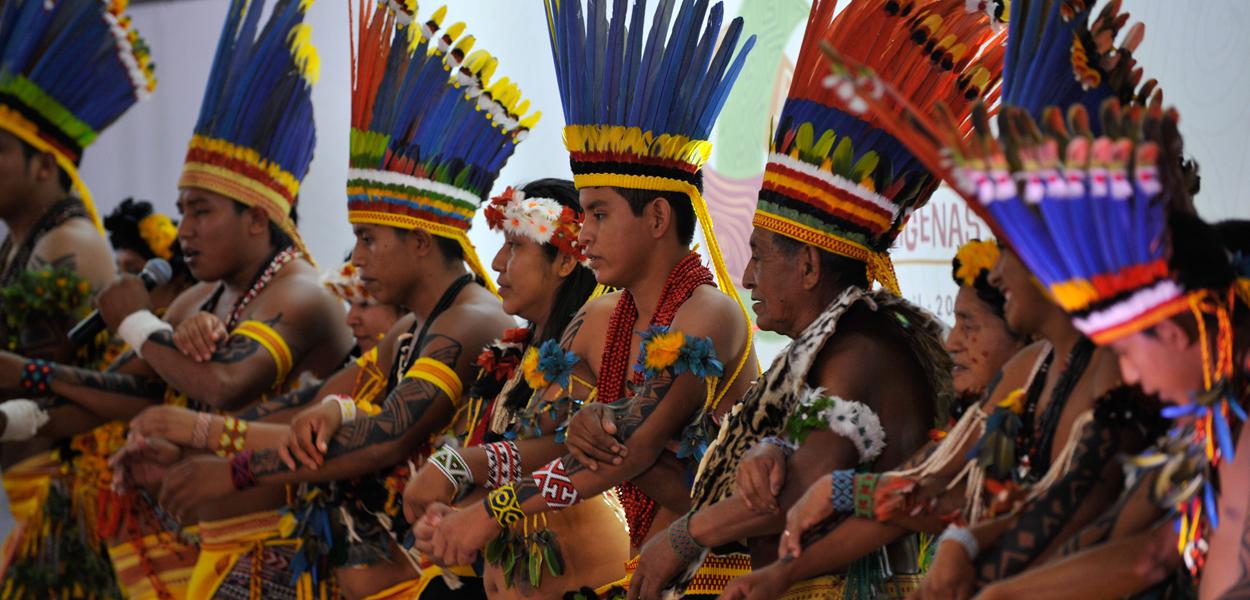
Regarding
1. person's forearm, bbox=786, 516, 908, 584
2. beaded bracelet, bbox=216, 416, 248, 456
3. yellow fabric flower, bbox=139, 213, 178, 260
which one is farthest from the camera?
yellow fabric flower, bbox=139, 213, 178, 260

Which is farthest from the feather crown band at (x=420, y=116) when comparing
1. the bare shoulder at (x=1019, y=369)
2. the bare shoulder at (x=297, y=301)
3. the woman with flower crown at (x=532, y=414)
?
the bare shoulder at (x=1019, y=369)

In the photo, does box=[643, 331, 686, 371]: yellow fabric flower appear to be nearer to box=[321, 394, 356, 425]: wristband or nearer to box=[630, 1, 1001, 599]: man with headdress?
box=[630, 1, 1001, 599]: man with headdress

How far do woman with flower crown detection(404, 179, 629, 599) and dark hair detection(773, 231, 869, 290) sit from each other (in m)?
0.64

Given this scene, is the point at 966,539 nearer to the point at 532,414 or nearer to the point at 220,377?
the point at 532,414

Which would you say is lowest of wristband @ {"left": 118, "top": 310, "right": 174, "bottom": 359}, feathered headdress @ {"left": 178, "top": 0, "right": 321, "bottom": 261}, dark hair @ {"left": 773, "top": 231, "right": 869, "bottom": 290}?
dark hair @ {"left": 773, "top": 231, "right": 869, "bottom": 290}

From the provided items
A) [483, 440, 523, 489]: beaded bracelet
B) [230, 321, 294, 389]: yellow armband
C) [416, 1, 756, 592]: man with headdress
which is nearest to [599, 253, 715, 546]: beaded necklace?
[416, 1, 756, 592]: man with headdress

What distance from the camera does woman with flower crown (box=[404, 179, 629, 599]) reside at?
319 cm

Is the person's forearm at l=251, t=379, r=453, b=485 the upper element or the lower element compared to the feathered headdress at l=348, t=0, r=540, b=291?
lower

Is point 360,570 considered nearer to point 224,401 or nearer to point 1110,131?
point 224,401

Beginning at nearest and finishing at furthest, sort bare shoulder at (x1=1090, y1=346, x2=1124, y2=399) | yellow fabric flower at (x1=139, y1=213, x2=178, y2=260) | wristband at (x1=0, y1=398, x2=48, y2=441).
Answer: bare shoulder at (x1=1090, y1=346, x2=1124, y2=399)
wristband at (x1=0, y1=398, x2=48, y2=441)
yellow fabric flower at (x1=139, y1=213, x2=178, y2=260)

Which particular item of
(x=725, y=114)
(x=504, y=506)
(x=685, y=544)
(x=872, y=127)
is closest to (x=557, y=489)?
(x=504, y=506)

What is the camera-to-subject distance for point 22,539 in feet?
17.4

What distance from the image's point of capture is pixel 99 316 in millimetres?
5023

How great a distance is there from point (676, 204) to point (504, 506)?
754 millimetres
